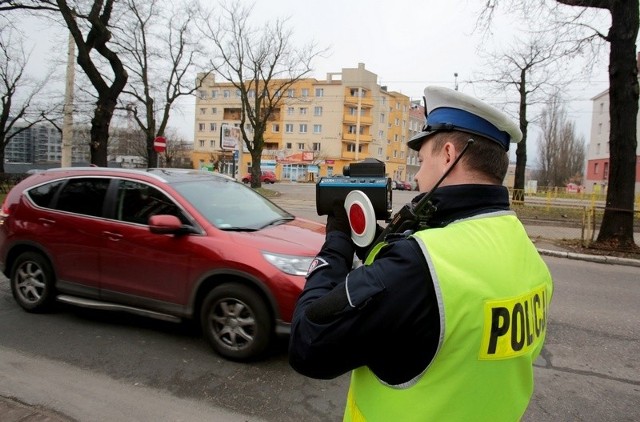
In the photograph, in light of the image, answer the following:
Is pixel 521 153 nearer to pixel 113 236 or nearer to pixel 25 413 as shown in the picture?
pixel 113 236

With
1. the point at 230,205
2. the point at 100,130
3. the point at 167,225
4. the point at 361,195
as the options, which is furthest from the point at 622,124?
the point at 100,130

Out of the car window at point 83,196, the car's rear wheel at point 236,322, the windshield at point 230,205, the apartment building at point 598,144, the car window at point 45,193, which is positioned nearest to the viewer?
the car's rear wheel at point 236,322

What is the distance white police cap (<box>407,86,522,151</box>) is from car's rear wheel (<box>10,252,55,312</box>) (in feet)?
15.7

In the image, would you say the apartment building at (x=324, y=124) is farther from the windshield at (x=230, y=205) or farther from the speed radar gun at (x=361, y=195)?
the speed radar gun at (x=361, y=195)

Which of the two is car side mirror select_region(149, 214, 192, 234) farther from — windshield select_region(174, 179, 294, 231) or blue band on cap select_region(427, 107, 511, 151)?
blue band on cap select_region(427, 107, 511, 151)

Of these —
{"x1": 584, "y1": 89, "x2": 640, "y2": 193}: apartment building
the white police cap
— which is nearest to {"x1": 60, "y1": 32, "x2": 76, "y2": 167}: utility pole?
the white police cap

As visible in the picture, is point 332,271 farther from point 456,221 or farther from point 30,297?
point 30,297

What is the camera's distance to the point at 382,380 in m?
1.15

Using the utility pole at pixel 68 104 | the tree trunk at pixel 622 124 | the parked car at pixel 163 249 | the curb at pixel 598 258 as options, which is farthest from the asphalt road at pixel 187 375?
the utility pole at pixel 68 104

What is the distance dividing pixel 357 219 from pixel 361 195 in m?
0.08

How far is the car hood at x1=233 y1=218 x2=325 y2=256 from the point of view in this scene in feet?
12.4

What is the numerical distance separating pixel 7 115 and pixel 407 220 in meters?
38.2

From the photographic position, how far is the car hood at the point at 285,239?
3789 millimetres

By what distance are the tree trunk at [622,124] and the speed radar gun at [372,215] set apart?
36.0ft
